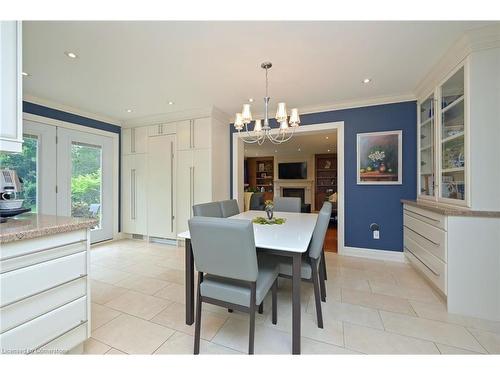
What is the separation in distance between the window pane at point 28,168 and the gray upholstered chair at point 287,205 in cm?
361

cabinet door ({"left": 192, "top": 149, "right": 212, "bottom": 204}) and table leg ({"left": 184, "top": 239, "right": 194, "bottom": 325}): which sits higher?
cabinet door ({"left": 192, "top": 149, "right": 212, "bottom": 204})

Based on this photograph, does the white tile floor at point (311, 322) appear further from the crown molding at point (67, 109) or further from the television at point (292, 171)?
the television at point (292, 171)

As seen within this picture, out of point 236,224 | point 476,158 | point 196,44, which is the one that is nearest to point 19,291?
point 236,224

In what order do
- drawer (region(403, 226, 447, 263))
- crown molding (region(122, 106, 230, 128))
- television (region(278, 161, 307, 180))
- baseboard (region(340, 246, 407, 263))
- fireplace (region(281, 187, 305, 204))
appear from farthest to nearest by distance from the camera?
fireplace (region(281, 187, 305, 204)) < television (region(278, 161, 307, 180)) < crown molding (region(122, 106, 230, 128)) < baseboard (region(340, 246, 407, 263)) < drawer (region(403, 226, 447, 263))

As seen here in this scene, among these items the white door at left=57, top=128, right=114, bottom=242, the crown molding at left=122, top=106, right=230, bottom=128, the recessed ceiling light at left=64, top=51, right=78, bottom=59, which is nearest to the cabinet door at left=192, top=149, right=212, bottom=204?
the crown molding at left=122, top=106, right=230, bottom=128

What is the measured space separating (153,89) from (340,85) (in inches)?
97.3

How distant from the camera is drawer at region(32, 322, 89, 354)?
1.22 m

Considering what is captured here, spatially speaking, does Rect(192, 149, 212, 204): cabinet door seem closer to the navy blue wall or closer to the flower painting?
the navy blue wall

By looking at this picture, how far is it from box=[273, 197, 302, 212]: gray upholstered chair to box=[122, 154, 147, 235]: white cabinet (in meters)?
2.63

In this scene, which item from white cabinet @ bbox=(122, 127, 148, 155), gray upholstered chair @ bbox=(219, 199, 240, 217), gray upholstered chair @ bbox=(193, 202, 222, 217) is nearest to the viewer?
gray upholstered chair @ bbox=(193, 202, 222, 217)

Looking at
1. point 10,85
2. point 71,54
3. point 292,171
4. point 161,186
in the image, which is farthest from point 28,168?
point 292,171

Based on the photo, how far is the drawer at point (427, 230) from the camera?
2.01 metres

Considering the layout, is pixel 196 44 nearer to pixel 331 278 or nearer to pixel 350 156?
pixel 350 156

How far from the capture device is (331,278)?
8.57 feet
